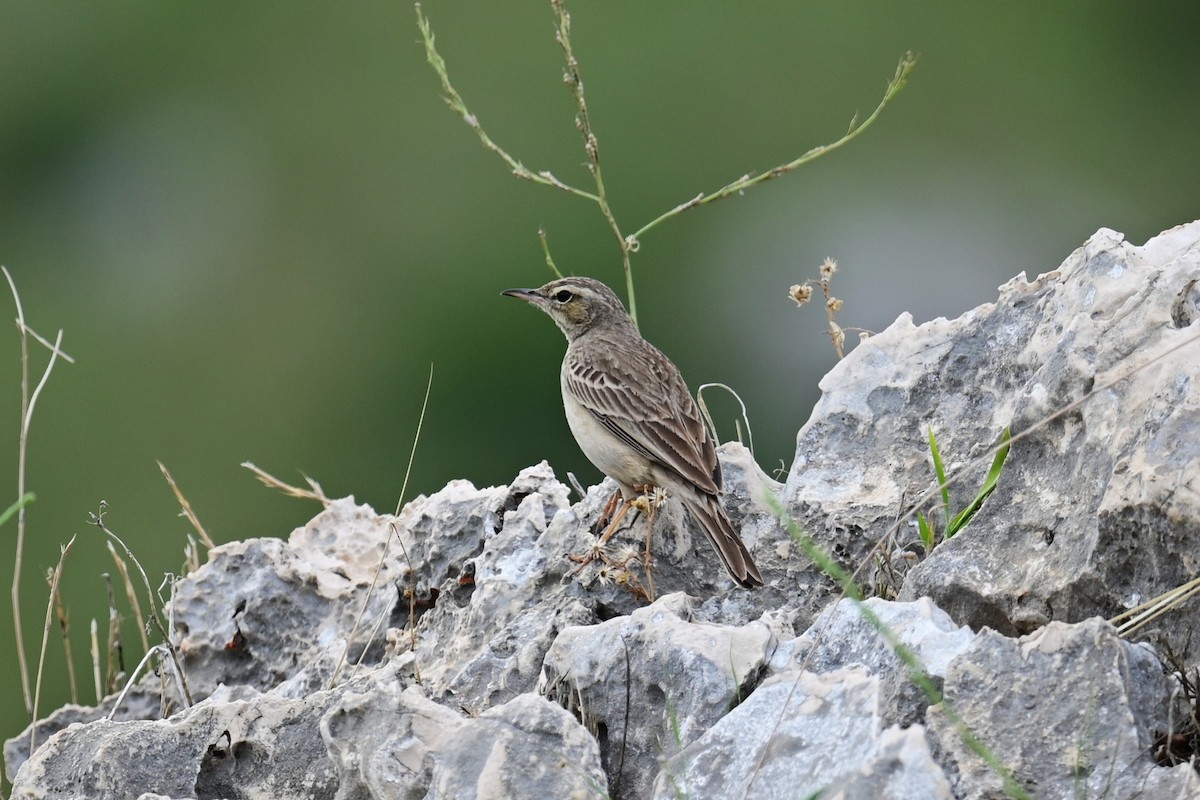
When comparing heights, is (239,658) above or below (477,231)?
below

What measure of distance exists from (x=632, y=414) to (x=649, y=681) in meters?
2.80

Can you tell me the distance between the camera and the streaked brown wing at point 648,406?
6914mm

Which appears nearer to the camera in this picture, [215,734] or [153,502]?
[215,734]

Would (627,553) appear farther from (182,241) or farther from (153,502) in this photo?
(182,241)

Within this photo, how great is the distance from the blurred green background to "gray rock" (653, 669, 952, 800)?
1751cm

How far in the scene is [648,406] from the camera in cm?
759

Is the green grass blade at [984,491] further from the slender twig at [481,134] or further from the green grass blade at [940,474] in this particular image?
the slender twig at [481,134]

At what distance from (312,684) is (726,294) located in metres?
26.1

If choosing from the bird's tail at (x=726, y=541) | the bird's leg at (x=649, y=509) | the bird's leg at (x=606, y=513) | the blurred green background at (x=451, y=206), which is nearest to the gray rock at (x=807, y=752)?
the bird's tail at (x=726, y=541)

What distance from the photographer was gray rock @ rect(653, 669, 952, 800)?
4059 mm

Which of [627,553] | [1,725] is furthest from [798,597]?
[1,725]

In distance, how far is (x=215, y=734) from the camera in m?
5.29

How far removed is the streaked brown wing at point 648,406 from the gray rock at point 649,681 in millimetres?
1576

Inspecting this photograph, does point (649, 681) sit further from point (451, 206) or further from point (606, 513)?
Answer: point (451, 206)
